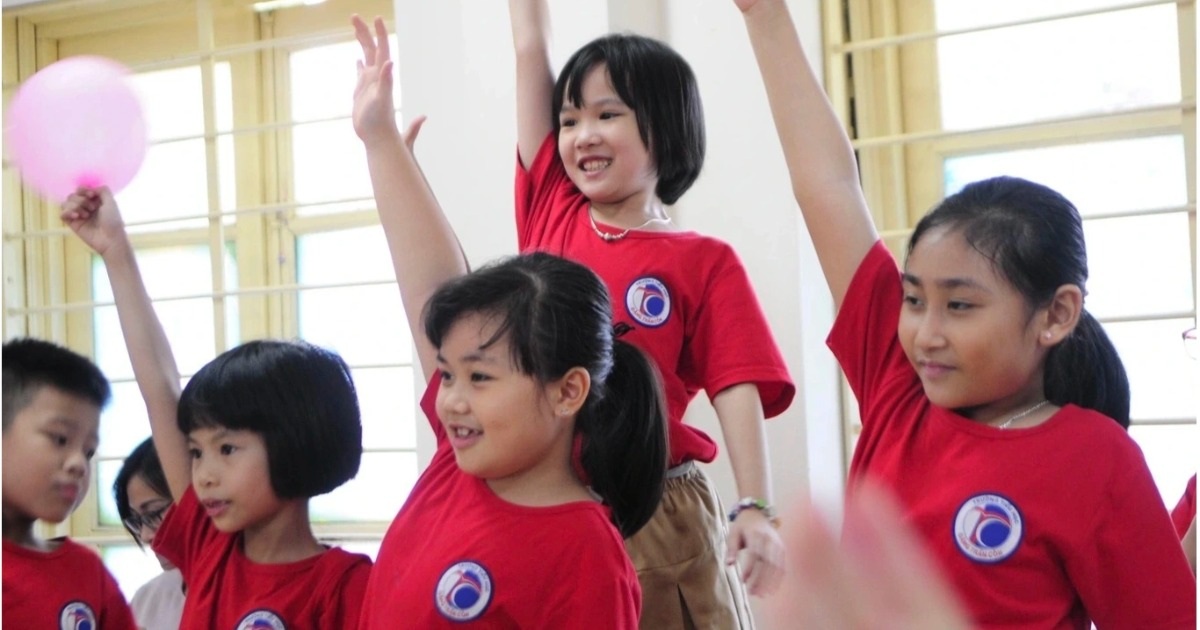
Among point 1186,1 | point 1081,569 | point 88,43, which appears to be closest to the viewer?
point 1081,569

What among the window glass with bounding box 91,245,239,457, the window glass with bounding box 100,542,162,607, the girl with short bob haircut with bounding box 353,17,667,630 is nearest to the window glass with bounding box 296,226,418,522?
the window glass with bounding box 91,245,239,457

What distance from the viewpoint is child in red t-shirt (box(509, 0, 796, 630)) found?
5.76 ft

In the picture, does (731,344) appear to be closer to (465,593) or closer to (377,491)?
(465,593)

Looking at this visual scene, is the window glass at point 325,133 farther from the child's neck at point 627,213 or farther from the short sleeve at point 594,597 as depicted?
the short sleeve at point 594,597

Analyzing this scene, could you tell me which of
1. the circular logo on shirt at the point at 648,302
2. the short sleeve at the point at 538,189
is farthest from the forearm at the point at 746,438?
the short sleeve at the point at 538,189

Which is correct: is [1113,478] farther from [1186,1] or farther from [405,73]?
[405,73]

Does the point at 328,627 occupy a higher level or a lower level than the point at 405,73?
lower

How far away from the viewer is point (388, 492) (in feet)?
10.1

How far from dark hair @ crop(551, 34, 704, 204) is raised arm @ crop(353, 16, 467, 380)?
0.31 m

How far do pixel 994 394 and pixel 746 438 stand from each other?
0.44 meters

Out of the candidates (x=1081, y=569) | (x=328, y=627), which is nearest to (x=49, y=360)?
(x=328, y=627)

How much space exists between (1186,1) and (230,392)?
5.67 feet

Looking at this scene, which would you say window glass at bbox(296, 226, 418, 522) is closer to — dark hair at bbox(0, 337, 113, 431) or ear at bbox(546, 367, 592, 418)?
dark hair at bbox(0, 337, 113, 431)

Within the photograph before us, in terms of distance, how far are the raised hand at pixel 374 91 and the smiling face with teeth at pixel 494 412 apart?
32cm
